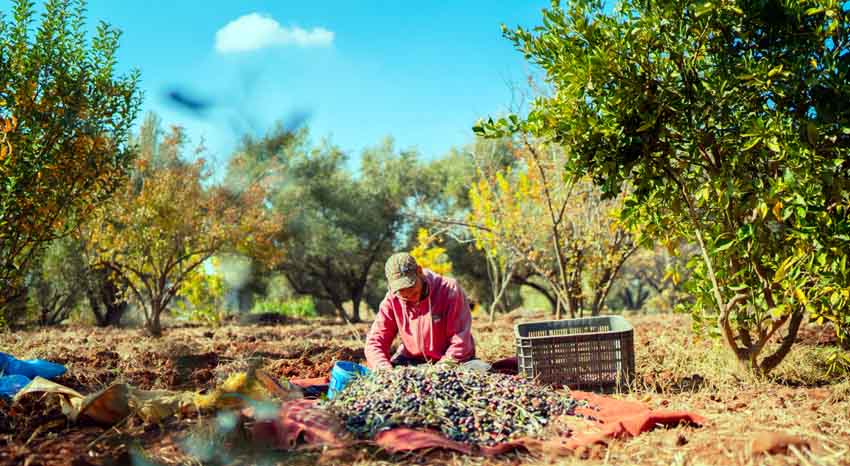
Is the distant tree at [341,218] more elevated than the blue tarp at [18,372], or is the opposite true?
the distant tree at [341,218]

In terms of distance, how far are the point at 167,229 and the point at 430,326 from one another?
23.3ft

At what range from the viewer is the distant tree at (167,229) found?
1060cm

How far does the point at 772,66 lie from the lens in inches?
159

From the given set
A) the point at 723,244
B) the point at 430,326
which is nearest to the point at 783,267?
the point at 723,244

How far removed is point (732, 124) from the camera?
14.2 ft

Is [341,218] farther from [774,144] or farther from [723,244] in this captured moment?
[774,144]

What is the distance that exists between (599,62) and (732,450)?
92.5 inches

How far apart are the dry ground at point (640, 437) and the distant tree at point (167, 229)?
13.1 ft

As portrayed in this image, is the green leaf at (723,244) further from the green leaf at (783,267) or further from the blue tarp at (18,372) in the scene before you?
the blue tarp at (18,372)

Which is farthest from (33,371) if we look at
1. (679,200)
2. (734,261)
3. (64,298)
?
(64,298)

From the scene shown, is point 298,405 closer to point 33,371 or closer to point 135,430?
point 135,430

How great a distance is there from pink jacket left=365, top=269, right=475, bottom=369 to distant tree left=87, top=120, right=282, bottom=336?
662 centimetres

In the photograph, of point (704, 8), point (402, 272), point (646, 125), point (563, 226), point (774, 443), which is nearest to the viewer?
point (774, 443)

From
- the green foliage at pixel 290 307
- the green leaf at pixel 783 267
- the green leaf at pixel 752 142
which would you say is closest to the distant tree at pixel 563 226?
the green leaf at pixel 783 267
